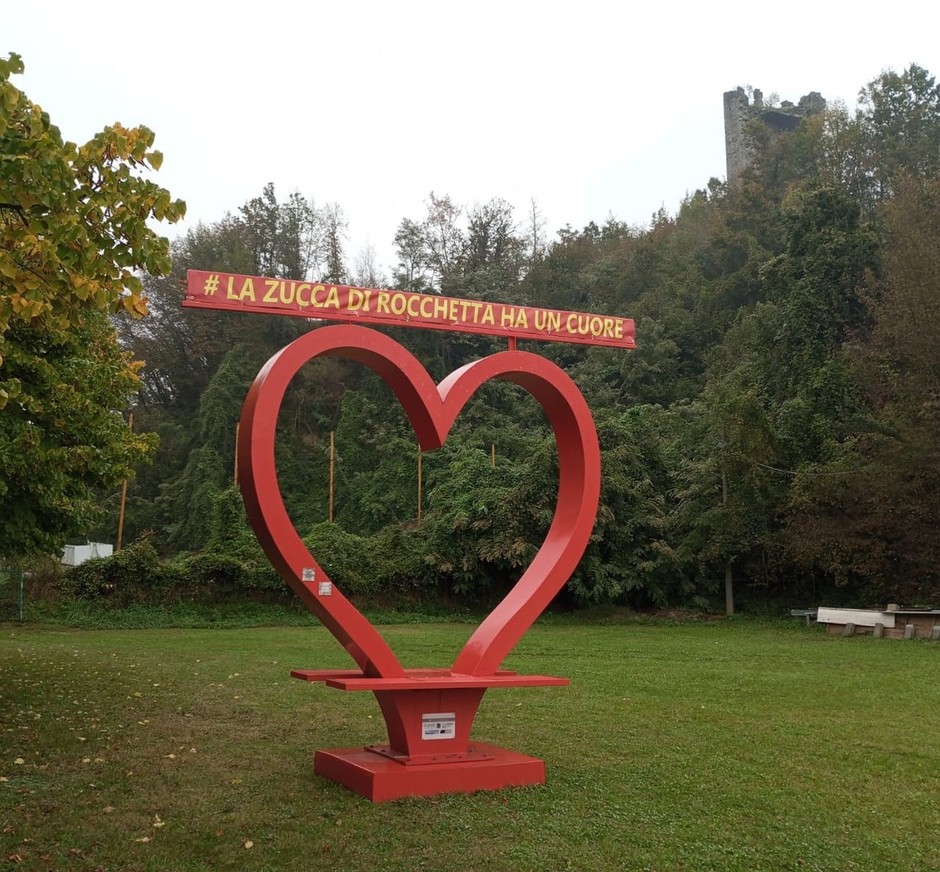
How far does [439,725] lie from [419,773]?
38 centimetres

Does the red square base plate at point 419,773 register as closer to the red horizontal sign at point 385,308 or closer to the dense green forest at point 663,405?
the red horizontal sign at point 385,308

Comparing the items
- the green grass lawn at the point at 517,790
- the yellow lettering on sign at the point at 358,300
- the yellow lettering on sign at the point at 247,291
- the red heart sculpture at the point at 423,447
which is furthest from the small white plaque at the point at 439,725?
the yellow lettering on sign at the point at 247,291

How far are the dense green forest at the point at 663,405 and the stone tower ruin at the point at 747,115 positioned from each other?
24.6ft

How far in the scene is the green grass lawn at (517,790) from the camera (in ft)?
16.3

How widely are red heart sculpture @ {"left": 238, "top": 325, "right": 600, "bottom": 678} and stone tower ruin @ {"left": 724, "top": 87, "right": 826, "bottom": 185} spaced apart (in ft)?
179

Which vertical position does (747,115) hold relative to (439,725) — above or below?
above

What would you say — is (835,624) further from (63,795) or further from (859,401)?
(63,795)

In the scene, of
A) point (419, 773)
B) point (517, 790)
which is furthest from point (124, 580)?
point (517, 790)

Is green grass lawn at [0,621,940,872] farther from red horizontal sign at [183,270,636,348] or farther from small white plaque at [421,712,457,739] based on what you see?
red horizontal sign at [183,270,636,348]

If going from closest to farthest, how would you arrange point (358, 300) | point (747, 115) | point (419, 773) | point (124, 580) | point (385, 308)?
point (419, 773), point (358, 300), point (385, 308), point (124, 580), point (747, 115)

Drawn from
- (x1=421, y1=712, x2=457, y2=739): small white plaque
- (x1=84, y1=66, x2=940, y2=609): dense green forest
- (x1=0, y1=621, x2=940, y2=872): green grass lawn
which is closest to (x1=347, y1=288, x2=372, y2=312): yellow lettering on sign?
(x1=421, y1=712, x2=457, y2=739): small white plaque

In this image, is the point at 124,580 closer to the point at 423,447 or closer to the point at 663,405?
the point at 423,447

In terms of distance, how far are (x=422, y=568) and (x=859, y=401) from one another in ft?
40.0

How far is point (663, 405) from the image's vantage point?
3797cm
